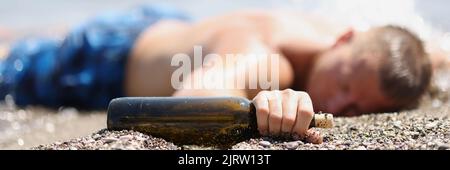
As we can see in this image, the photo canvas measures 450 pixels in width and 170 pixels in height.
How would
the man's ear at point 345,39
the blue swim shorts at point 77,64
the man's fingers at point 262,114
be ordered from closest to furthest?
the man's fingers at point 262,114
the man's ear at point 345,39
the blue swim shorts at point 77,64

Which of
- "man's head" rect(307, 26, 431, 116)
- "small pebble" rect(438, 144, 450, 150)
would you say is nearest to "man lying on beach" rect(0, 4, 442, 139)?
"man's head" rect(307, 26, 431, 116)

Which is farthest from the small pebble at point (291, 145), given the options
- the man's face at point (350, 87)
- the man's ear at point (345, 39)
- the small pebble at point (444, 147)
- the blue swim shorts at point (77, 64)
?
the blue swim shorts at point (77, 64)

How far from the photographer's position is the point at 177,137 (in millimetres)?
1353

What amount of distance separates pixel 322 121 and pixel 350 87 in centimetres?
114

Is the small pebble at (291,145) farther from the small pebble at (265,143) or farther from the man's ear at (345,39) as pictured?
the man's ear at (345,39)

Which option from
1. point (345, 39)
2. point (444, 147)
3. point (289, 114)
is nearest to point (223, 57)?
point (345, 39)

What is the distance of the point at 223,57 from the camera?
2.64 meters

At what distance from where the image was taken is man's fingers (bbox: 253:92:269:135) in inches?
52.3

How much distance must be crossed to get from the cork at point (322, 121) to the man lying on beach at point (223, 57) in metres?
0.04

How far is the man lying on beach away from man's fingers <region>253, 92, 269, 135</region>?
1.1 inches

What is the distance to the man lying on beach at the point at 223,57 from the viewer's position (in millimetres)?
2436
